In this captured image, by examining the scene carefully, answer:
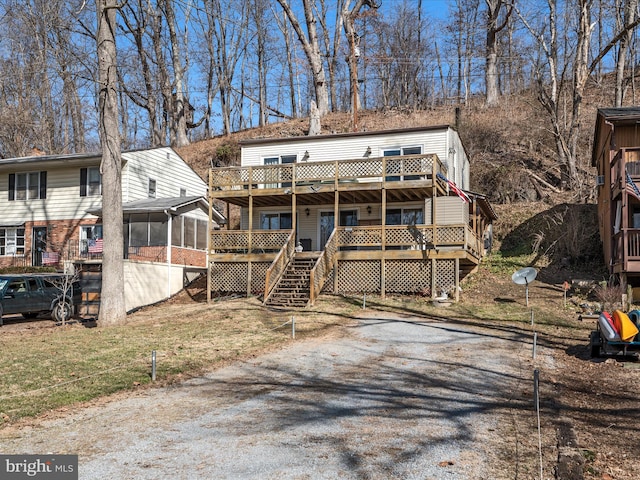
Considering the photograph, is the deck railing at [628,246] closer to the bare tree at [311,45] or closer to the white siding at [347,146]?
the white siding at [347,146]

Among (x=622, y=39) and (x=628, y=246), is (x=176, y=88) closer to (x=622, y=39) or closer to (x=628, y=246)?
(x=622, y=39)

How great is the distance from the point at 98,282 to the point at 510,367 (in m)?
14.2

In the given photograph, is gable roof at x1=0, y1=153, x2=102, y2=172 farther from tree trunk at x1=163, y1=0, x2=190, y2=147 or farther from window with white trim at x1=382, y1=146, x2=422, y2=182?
tree trunk at x1=163, y1=0, x2=190, y2=147

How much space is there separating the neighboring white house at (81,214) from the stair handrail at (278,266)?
20.1 feet

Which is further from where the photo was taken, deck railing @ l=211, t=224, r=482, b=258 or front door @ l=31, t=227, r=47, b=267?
front door @ l=31, t=227, r=47, b=267

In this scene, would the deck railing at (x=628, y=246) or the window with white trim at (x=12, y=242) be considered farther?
the window with white trim at (x=12, y=242)

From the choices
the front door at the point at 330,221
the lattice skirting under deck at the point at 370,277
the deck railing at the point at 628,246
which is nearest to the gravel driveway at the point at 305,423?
the lattice skirting under deck at the point at 370,277

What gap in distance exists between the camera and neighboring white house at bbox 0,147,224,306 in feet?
88.1

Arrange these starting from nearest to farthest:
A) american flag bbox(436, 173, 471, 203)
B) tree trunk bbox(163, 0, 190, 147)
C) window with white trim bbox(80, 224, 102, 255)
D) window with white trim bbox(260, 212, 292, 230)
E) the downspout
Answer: american flag bbox(436, 173, 471, 203), the downspout, window with white trim bbox(260, 212, 292, 230), window with white trim bbox(80, 224, 102, 255), tree trunk bbox(163, 0, 190, 147)

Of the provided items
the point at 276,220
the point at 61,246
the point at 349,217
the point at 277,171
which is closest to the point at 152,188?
the point at 61,246

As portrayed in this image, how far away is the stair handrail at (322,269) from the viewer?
65.1ft

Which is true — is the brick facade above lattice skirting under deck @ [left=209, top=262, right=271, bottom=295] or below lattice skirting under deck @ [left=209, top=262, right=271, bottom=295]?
above

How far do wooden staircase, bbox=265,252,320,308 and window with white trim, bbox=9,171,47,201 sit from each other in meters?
14.7

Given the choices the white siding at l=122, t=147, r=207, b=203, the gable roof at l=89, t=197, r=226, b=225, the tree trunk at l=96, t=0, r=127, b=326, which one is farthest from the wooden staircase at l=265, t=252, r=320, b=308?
the white siding at l=122, t=147, r=207, b=203
